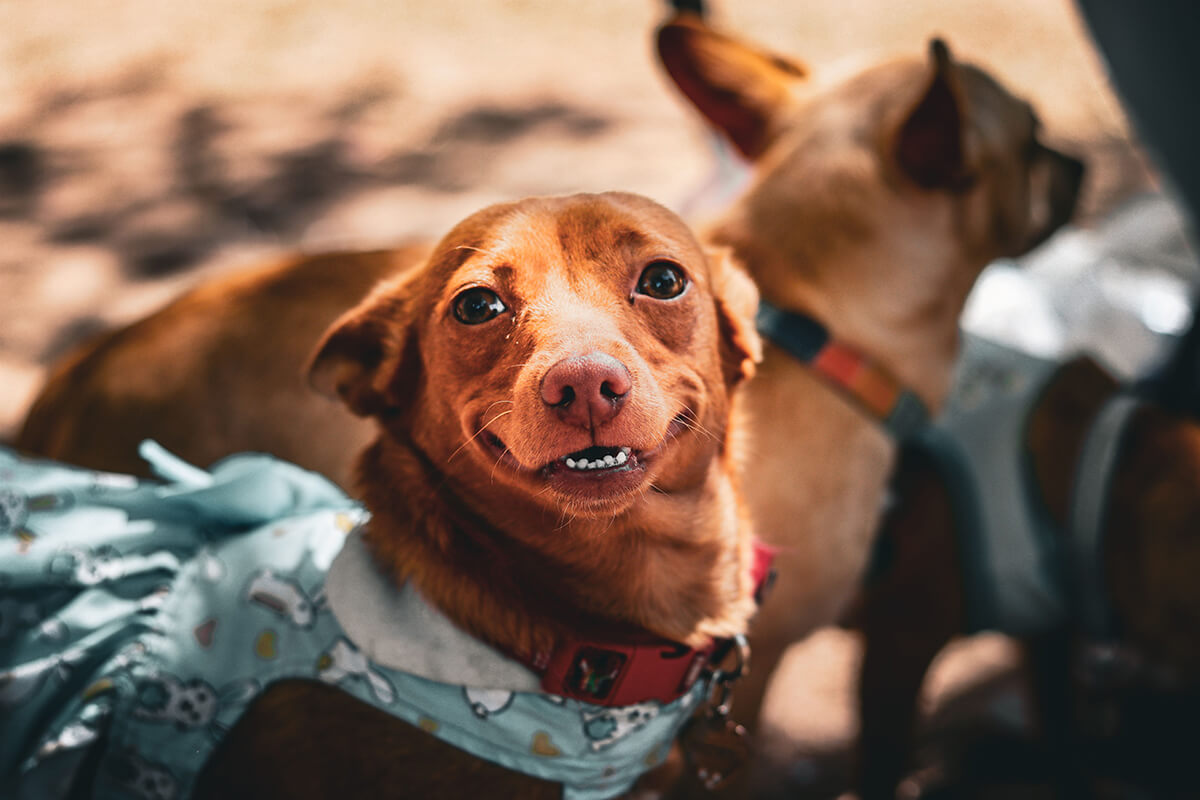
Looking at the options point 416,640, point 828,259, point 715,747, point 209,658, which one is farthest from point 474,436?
point 828,259

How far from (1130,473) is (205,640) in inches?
85.0

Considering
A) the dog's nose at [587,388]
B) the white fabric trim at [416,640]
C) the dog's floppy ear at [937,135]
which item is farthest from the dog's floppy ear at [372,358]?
the dog's floppy ear at [937,135]

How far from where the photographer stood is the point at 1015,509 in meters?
2.45

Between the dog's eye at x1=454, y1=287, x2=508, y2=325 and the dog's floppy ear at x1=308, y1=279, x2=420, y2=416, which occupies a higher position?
the dog's eye at x1=454, y1=287, x2=508, y2=325

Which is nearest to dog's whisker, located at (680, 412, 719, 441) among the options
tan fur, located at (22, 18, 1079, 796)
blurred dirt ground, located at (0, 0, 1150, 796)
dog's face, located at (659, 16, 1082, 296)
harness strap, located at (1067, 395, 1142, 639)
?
tan fur, located at (22, 18, 1079, 796)

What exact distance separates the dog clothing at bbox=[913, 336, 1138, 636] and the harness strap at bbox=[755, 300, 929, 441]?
139mm

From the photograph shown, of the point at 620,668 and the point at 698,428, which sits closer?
the point at 698,428

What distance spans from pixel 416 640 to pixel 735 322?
667 millimetres

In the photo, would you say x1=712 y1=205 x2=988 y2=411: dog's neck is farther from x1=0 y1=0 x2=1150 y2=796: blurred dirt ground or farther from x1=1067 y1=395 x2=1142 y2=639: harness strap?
x1=0 y1=0 x2=1150 y2=796: blurred dirt ground

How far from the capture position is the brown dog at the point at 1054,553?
2.33 meters

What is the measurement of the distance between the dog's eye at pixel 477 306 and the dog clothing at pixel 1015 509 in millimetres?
1578

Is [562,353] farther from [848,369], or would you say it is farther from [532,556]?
[848,369]

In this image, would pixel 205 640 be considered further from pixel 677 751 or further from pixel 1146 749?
pixel 1146 749

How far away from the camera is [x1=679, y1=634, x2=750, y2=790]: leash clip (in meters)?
1.54
